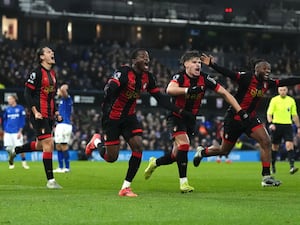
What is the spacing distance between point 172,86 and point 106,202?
317 centimetres

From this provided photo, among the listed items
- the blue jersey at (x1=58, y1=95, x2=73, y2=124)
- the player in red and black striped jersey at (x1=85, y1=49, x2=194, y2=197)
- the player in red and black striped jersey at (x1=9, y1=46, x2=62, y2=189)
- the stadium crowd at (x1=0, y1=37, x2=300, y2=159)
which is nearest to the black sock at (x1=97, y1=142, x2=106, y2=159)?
the player in red and black striped jersey at (x1=85, y1=49, x2=194, y2=197)

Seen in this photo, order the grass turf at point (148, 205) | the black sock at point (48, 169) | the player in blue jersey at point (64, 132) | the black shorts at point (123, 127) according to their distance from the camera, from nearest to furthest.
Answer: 1. the grass turf at point (148, 205)
2. the black shorts at point (123, 127)
3. the black sock at point (48, 169)
4. the player in blue jersey at point (64, 132)

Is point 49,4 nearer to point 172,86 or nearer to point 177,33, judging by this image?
point 177,33

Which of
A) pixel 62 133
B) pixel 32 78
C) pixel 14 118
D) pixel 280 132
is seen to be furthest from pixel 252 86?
pixel 14 118

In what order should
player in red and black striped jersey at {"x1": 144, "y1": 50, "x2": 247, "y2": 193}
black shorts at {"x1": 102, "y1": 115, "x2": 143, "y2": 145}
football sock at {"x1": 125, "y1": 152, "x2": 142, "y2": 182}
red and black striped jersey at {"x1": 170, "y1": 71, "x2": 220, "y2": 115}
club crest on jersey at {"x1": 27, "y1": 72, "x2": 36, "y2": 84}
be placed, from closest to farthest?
football sock at {"x1": 125, "y1": 152, "x2": 142, "y2": 182}, black shorts at {"x1": 102, "y1": 115, "x2": 143, "y2": 145}, player in red and black striped jersey at {"x1": 144, "y1": 50, "x2": 247, "y2": 193}, red and black striped jersey at {"x1": 170, "y1": 71, "x2": 220, "y2": 115}, club crest on jersey at {"x1": 27, "y1": 72, "x2": 36, "y2": 84}

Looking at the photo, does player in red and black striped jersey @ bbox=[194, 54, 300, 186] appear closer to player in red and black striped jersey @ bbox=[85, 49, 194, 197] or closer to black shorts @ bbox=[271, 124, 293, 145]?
player in red and black striped jersey @ bbox=[85, 49, 194, 197]

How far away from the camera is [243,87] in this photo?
16031mm

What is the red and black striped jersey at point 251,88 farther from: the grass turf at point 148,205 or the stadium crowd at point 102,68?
the stadium crowd at point 102,68

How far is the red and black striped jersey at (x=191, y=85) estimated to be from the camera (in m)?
14.3

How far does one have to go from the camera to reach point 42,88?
603 inches

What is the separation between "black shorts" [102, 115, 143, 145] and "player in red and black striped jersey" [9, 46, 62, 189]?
1663 mm

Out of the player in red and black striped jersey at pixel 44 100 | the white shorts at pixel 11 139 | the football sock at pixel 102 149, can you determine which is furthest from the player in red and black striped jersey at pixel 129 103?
the white shorts at pixel 11 139

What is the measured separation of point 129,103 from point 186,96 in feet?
3.81

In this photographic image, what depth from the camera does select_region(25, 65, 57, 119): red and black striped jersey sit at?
15.2 m
